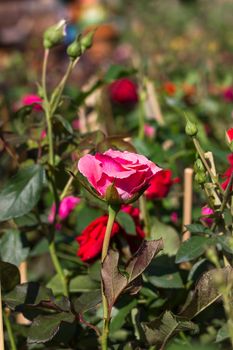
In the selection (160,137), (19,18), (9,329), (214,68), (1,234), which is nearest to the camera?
(9,329)

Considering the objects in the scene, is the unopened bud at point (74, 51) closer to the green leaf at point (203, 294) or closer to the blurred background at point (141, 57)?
the blurred background at point (141, 57)

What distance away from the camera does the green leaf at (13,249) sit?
3.51ft

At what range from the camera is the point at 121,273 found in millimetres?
819

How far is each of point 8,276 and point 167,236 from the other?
10.5 inches

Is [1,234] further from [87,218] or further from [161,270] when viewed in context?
[161,270]

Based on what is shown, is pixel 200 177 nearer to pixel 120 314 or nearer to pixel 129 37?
pixel 120 314

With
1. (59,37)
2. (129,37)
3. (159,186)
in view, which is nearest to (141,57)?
(159,186)

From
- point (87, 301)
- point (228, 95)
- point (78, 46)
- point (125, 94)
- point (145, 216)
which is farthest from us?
point (228, 95)

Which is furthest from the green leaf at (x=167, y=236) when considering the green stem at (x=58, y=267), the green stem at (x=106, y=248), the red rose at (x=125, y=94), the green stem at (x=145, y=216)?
the red rose at (x=125, y=94)

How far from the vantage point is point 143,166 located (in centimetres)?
79

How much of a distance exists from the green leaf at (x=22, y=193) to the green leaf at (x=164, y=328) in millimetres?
234

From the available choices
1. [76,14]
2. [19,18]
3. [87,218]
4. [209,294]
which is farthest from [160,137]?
[76,14]

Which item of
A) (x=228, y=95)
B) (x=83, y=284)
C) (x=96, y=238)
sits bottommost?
(x=228, y=95)

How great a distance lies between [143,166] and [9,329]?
350 mm
